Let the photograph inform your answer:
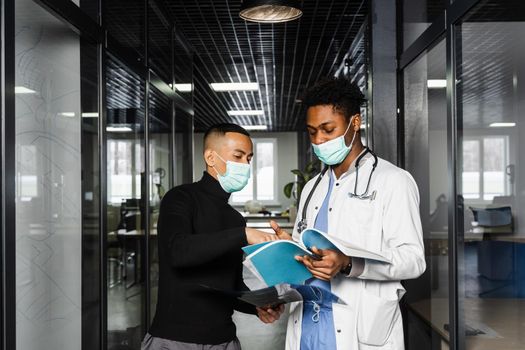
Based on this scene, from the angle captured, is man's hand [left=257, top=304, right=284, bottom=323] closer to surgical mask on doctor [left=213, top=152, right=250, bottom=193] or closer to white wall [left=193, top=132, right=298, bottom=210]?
surgical mask on doctor [left=213, top=152, right=250, bottom=193]

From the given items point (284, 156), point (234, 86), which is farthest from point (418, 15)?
point (284, 156)

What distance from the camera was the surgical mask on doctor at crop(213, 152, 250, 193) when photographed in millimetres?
2170

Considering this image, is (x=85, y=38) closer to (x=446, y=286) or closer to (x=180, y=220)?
(x=180, y=220)

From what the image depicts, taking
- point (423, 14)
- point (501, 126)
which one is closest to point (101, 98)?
point (423, 14)

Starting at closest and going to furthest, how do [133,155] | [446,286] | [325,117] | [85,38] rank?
[325,117] < [446,286] < [85,38] < [133,155]

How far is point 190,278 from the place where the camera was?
1979mm

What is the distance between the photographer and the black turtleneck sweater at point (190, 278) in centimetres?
194

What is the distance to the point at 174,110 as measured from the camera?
5.31 meters

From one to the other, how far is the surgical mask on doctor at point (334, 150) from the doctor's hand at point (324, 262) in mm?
459

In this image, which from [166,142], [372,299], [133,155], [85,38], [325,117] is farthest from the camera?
[166,142]

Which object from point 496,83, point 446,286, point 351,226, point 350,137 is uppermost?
point 496,83

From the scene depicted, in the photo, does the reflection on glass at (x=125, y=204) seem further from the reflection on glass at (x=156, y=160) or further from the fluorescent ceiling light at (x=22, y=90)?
the fluorescent ceiling light at (x=22, y=90)

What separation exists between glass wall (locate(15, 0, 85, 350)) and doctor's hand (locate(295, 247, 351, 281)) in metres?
1.03

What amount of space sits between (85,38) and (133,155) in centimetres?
115
